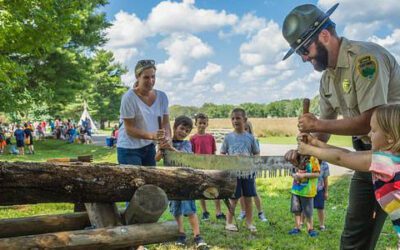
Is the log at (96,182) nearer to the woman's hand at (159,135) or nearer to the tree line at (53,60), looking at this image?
the woman's hand at (159,135)

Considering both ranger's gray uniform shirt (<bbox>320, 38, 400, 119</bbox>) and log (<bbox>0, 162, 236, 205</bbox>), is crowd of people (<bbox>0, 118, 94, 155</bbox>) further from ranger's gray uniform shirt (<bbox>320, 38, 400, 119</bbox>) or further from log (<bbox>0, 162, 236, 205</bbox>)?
ranger's gray uniform shirt (<bbox>320, 38, 400, 119</bbox>)

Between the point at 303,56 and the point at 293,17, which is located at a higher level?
the point at 293,17

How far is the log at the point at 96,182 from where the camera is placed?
298 cm

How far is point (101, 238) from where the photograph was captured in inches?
122

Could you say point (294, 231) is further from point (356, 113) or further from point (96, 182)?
point (96, 182)

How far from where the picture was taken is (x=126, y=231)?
3.25m

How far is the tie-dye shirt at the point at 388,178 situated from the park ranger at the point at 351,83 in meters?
0.46

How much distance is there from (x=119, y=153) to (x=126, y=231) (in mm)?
1801

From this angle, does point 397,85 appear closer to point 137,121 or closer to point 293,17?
point 293,17

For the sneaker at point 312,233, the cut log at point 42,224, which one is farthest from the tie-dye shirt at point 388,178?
the sneaker at point 312,233

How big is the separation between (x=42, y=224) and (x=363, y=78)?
2773 millimetres

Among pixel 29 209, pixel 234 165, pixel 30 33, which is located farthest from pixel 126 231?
pixel 30 33

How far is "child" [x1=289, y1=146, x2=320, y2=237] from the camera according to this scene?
247 inches

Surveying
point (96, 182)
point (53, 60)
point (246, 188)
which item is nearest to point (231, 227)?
point (246, 188)
